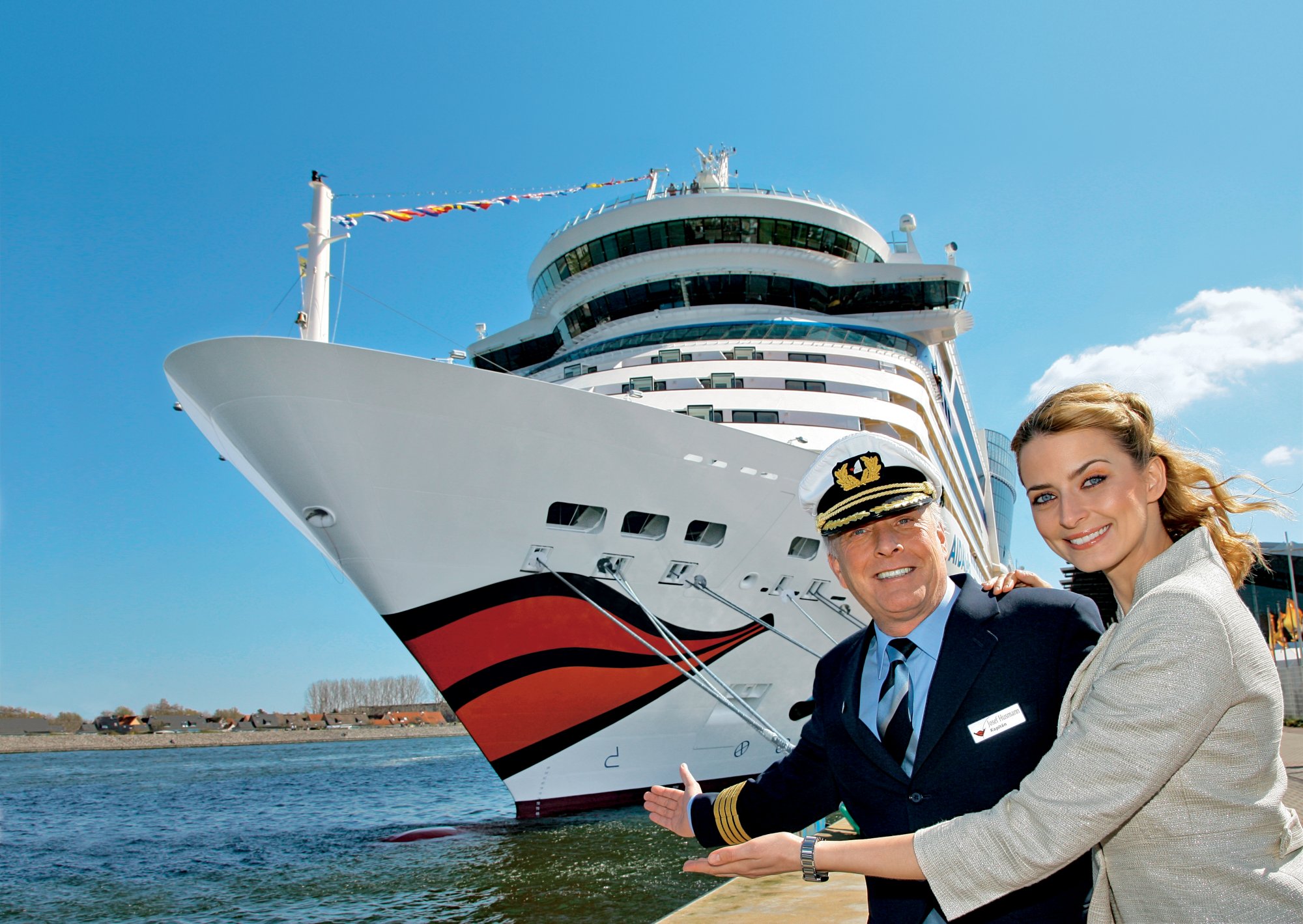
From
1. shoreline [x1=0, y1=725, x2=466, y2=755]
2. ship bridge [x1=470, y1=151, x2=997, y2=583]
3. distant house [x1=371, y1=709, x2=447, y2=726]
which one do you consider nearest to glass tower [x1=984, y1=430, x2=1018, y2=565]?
ship bridge [x1=470, y1=151, x2=997, y2=583]

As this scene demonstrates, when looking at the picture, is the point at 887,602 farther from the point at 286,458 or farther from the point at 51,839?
the point at 51,839

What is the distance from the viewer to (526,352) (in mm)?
17562

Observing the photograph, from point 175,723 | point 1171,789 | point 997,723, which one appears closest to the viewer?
point 1171,789

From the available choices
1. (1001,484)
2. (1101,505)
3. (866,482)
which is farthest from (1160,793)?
(1001,484)

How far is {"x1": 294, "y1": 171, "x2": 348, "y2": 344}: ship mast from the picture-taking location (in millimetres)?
7832

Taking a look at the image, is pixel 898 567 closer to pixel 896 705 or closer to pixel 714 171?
pixel 896 705

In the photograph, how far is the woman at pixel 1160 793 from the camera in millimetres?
1175

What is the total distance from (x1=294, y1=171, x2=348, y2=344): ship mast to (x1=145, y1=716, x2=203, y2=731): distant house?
288 feet

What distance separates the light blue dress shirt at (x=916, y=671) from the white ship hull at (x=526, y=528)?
19.8 feet

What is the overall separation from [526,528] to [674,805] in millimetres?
6132

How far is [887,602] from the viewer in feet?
6.14

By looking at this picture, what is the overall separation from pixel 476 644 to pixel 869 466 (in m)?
6.94

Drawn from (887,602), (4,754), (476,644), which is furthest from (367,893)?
(4,754)

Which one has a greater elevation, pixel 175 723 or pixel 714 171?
pixel 714 171
